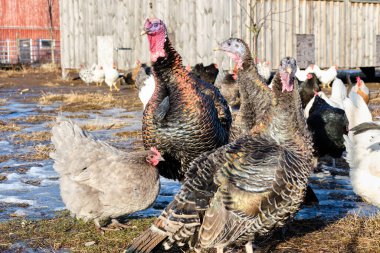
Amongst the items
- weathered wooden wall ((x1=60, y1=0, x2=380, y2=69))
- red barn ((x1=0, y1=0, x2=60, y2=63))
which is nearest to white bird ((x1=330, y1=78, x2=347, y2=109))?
weathered wooden wall ((x1=60, y1=0, x2=380, y2=69))

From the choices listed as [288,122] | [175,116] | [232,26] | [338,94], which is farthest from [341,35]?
[288,122]

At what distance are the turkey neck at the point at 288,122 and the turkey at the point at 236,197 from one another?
2cm

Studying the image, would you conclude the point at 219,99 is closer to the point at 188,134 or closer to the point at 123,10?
the point at 188,134

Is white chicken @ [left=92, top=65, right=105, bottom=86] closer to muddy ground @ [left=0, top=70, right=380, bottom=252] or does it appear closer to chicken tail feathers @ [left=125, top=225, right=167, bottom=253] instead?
muddy ground @ [left=0, top=70, right=380, bottom=252]

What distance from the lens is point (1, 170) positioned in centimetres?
805

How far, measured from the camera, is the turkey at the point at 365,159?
5562 millimetres

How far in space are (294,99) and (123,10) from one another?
1985 cm

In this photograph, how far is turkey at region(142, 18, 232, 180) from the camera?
A: 18.1 ft

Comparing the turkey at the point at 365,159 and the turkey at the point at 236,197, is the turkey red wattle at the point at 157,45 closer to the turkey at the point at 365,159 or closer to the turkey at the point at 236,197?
the turkey at the point at 236,197

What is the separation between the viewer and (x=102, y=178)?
5.34 meters

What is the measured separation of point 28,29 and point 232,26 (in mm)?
27497

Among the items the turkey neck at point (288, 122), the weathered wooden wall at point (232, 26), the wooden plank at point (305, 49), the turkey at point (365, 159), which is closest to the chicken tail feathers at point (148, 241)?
the turkey neck at point (288, 122)

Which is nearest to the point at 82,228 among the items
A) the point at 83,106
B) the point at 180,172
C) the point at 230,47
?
the point at 180,172

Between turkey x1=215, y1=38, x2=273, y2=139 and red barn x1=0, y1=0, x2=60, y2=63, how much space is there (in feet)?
124
